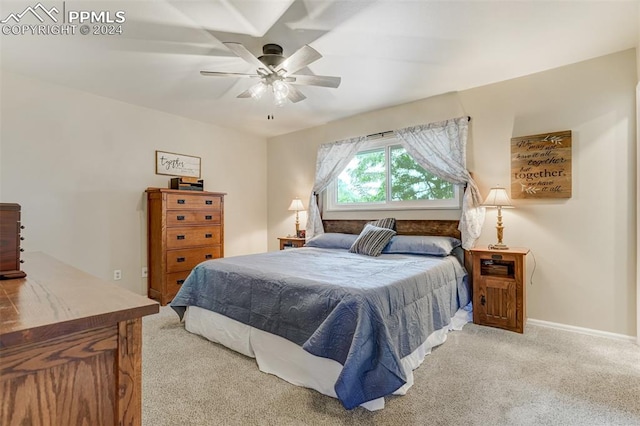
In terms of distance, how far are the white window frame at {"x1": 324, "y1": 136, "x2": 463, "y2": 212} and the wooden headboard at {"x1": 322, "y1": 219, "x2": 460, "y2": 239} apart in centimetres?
17

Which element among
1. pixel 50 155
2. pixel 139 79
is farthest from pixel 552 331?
pixel 50 155

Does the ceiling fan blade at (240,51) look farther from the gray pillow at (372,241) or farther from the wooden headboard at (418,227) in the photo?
the wooden headboard at (418,227)

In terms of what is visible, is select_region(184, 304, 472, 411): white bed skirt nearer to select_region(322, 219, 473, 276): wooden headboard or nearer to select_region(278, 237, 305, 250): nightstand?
select_region(322, 219, 473, 276): wooden headboard

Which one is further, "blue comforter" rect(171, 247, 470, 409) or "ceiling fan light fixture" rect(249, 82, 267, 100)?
"ceiling fan light fixture" rect(249, 82, 267, 100)

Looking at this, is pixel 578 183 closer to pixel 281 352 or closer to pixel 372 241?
pixel 372 241

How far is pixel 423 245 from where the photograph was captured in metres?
3.16

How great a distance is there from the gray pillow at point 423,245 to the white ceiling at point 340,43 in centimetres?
164

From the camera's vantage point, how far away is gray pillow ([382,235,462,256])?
3078 mm

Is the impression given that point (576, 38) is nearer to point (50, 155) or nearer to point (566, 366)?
point (566, 366)

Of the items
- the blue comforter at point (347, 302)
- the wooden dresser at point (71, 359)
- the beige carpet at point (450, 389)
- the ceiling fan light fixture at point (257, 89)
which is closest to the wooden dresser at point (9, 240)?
the wooden dresser at point (71, 359)

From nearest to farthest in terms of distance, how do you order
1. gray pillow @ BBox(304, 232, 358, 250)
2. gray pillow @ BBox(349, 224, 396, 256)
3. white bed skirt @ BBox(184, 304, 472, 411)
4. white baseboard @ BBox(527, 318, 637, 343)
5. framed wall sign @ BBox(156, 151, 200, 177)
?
white bed skirt @ BBox(184, 304, 472, 411), white baseboard @ BBox(527, 318, 637, 343), gray pillow @ BBox(349, 224, 396, 256), gray pillow @ BBox(304, 232, 358, 250), framed wall sign @ BBox(156, 151, 200, 177)

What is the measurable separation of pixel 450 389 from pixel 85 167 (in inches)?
161

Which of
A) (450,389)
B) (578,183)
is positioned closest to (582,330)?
(578,183)
